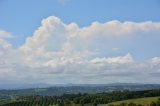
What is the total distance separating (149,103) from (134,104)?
8453 mm

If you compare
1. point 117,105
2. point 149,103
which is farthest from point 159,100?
point 117,105

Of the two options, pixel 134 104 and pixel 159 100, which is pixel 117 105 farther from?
pixel 159 100

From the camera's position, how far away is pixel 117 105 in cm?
19850

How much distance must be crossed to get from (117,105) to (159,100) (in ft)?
78.3

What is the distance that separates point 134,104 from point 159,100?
46.7ft

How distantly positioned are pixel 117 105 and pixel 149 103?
18.0 metres

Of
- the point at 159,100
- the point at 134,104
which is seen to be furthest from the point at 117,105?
the point at 159,100

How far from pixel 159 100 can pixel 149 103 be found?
608cm

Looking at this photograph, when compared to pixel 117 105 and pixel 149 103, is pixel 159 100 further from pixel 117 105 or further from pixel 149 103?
pixel 117 105

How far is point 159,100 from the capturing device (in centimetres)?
19700

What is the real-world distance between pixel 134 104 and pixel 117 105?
9705mm

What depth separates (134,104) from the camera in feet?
651
